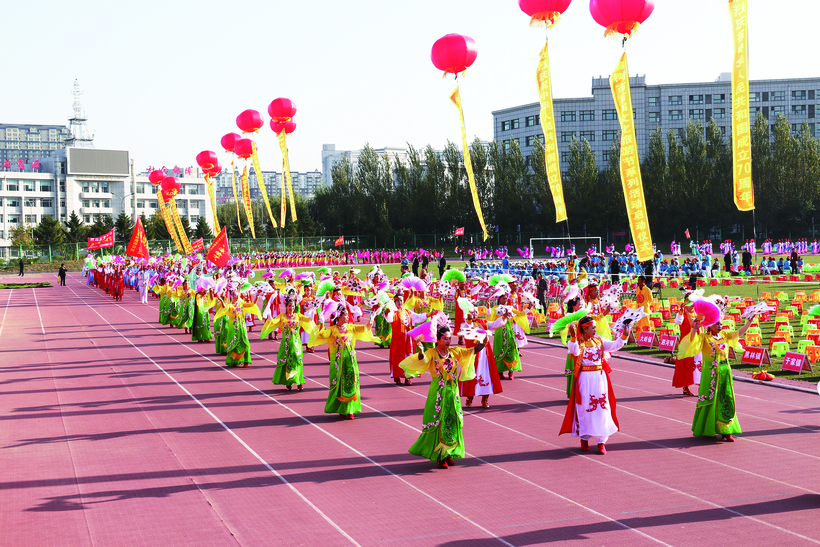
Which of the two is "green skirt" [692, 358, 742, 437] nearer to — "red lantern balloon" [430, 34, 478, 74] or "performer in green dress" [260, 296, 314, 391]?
"performer in green dress" [260, 296, 314, 391]

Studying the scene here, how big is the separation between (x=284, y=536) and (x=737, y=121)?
11499 mm

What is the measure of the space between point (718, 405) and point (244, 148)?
92.4ft

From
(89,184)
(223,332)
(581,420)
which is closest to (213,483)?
(581,420)

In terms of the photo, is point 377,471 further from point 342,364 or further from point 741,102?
point 741,102

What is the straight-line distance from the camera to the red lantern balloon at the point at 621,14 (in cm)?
1436

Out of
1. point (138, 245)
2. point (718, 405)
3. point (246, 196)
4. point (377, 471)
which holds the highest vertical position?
point (246, 196)

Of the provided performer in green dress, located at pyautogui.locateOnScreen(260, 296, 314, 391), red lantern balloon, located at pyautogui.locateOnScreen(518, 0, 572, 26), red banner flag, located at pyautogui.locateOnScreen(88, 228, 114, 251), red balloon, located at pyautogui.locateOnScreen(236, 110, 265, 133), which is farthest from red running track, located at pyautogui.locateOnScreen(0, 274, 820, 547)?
red banner flag, located at pyautogui.locateOnScreen(88, 228, 114, 251)

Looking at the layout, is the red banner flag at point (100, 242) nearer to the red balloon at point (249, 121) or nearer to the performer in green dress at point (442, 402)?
the red balloon at point (249, 121)

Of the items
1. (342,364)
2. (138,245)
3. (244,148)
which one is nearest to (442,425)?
(342,364)

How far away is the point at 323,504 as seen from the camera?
6695mm

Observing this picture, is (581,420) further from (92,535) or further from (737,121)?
(737,121)

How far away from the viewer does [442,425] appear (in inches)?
307

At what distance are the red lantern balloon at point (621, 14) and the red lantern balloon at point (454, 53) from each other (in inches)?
166

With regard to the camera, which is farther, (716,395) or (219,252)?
(219,252)
